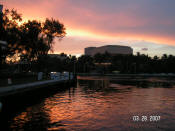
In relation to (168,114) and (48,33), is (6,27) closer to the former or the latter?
(48,33)

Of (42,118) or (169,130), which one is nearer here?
(169,130)

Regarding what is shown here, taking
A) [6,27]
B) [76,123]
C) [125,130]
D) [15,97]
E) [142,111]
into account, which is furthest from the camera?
[6,27]

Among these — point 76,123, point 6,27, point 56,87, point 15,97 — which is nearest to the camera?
point 76,123

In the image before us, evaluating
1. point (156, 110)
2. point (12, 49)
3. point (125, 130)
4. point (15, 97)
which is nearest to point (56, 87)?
point (12, 49)

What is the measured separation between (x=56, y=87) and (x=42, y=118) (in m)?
20.1

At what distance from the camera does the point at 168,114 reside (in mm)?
14938

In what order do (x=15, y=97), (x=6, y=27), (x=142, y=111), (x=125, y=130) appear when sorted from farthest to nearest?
1. (x=6, y=27)
2. (x=15, y=97)
3. (x=142, y=111)
4. (x=125, y=130)

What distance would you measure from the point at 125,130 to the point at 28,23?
30477 millimetres

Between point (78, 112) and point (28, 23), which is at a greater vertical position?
point (28, 23)

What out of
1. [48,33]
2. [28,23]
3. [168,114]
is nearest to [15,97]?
[168,114]

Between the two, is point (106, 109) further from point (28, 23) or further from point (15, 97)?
point (28, 23)

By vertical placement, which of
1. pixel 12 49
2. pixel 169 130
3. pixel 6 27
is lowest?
pixel 169 130

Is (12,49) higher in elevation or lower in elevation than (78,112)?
higher

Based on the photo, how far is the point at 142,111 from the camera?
16.0 m
